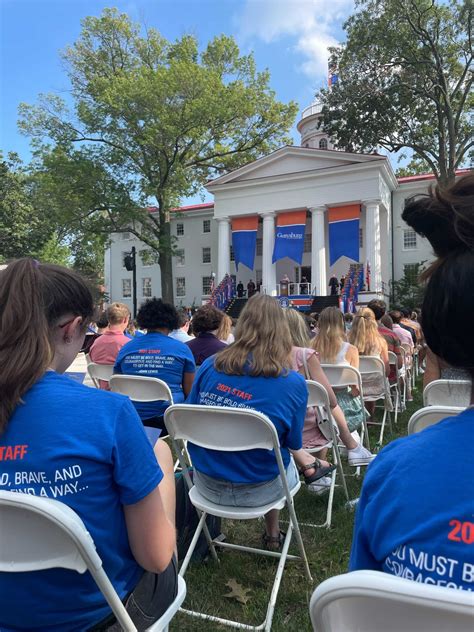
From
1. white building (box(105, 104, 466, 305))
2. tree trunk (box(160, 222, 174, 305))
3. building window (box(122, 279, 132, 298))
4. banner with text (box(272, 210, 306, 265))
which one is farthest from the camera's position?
building window (box(122, 279, 132, 298))

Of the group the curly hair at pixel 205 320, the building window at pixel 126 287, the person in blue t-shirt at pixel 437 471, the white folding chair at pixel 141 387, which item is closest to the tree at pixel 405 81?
the curly hair at pixel 205 320

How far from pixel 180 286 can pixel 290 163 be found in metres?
15.6

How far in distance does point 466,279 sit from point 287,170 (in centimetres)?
3288

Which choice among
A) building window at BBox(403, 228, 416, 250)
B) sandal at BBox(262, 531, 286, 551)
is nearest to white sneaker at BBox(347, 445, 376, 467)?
sandal at BBox(262, 531, 286, 551)

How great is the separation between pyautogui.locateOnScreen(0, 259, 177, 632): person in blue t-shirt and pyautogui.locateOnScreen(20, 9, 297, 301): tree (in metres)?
29.0

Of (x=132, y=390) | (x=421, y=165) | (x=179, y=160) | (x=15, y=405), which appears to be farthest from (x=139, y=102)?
(x=15, y=405)

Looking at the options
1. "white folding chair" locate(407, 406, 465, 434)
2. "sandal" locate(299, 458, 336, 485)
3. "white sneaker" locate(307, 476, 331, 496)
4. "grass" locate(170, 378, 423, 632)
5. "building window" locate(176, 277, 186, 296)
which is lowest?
"grass" locate(170, 378, 423, 632)

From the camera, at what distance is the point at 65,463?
1.32 meters

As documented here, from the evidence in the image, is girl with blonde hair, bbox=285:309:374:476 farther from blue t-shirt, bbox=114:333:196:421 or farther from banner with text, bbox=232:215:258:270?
banner with text, bbox=232:215:258:270

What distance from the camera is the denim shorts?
2.62 metres

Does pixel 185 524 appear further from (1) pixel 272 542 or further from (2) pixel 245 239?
(2) pixel 245 239

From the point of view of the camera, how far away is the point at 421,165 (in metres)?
39.1

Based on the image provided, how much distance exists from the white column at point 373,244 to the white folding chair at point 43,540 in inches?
1099

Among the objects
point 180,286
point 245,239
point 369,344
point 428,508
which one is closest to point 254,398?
point 428,508
